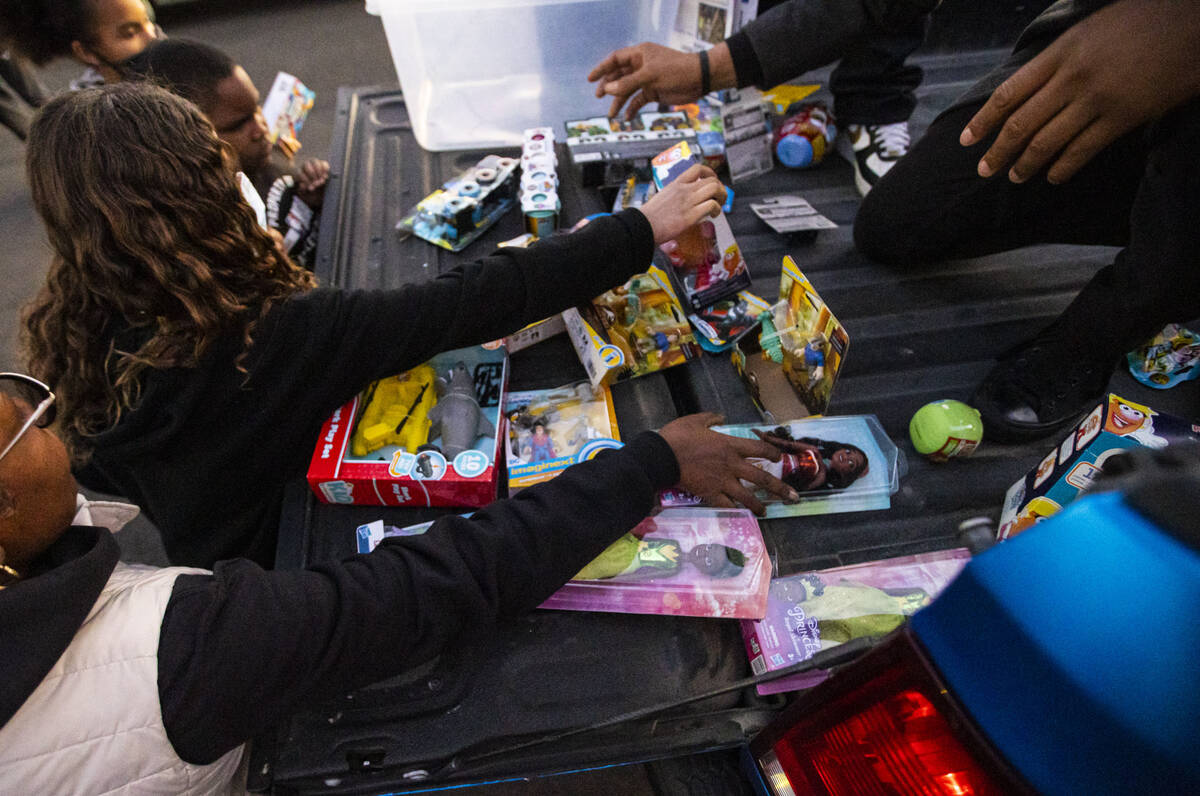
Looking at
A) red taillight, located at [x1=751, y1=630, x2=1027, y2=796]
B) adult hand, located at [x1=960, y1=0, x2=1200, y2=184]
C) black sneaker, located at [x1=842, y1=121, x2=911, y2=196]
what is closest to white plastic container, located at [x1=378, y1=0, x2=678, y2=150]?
black sneaker, located at [x1=842, y1=121, x2=911, y2=196]

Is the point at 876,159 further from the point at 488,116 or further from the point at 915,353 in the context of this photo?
the point at 488,116

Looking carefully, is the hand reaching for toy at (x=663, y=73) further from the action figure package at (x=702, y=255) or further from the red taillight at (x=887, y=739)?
the red taillight at (x=887, y=739)

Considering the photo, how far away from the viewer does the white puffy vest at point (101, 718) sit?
566 millimetres

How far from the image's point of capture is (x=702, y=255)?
4.27 feet

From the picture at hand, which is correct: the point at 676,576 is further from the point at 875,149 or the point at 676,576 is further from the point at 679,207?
the point at 875,149

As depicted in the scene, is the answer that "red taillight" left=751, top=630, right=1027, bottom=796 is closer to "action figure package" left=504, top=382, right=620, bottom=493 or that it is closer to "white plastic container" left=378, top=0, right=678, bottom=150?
→ "action figure package" left=504, top=382, right=620, bottom=493

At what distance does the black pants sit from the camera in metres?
0.95

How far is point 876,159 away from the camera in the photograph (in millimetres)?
1663

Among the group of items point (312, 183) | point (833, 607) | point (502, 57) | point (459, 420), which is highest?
point (502, 57)

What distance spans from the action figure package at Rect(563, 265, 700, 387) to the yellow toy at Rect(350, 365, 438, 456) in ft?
0.95

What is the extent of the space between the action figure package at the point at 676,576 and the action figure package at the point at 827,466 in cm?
7

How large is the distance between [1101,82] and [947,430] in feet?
1.78

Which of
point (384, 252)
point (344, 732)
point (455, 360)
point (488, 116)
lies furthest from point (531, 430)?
point (488, 116)

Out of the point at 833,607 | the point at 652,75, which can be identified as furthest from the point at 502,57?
the point at 833,607
